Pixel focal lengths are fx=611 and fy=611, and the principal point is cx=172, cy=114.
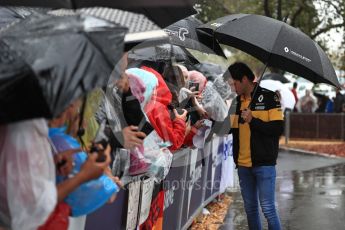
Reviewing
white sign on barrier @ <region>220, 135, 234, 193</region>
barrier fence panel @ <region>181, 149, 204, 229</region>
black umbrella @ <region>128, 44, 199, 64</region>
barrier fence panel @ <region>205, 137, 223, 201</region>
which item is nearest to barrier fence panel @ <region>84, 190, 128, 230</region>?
black umbrella @ <region>128, 44, 199, 64</region>

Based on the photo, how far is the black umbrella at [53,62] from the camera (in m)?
2.48

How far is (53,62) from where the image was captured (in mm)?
2535

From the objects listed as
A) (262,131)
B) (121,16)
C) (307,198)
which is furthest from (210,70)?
(121,16)

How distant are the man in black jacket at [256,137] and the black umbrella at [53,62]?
3435mm

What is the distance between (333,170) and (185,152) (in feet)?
29.6

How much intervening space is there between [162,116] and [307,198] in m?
6.15

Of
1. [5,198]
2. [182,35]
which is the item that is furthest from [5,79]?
[182,35]

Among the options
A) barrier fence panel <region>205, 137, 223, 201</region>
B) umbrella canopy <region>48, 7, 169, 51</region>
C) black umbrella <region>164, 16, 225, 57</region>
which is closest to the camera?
umbrella canopy <region>48, 7, 169, 51</region>

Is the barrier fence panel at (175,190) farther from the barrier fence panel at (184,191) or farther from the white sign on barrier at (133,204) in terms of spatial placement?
the white sign on barrier at (133,204)

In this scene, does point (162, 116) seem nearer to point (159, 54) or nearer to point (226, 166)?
point (159, 54)

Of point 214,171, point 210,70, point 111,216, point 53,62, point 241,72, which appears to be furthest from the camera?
point 210,70

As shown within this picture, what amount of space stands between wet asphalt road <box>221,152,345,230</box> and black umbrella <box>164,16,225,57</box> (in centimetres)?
243

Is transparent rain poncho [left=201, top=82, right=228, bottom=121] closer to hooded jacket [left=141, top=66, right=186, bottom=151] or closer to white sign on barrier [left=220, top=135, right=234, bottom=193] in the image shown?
hooded jacket [left=141, top=66, right=186, bottom=151]

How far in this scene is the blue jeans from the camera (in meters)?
6.08
